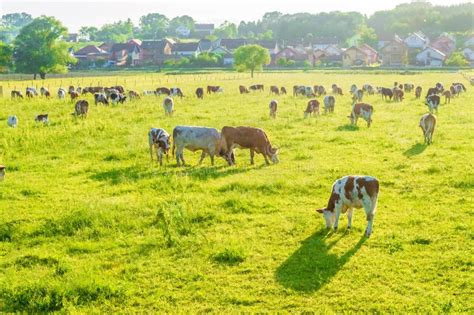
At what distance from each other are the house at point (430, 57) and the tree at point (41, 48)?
73696 mm

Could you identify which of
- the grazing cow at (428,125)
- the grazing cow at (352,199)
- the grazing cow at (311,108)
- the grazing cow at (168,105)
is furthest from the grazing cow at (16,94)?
the grazing cow at (352,199)

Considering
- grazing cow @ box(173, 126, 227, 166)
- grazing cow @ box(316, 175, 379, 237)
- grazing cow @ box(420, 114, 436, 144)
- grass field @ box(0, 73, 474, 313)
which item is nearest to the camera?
grass field @ box(0, 73, 474, 313)

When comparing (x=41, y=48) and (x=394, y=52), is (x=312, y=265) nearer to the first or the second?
(x=41, y=48)

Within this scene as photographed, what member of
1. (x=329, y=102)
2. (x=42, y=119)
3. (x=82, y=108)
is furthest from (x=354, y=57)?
(x=42, y=119)

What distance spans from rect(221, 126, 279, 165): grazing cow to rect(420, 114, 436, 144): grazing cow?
688cm

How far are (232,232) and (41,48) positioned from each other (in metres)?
72.2

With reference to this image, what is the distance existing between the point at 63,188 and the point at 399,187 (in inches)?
390

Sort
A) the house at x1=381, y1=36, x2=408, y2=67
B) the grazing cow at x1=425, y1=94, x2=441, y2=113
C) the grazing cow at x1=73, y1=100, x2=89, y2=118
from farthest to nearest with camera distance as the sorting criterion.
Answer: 1. the house at x1=381, y1=36, x2=408, y2=67
2. the grazing cow at x1=73, y1=100, x2=89, y2=118
3. the grazing cow at x1=425, y1=94, x2=441, y2=113

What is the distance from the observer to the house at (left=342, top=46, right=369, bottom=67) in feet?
360

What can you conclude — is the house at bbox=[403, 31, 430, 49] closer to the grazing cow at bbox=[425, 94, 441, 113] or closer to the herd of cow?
the herd of cow

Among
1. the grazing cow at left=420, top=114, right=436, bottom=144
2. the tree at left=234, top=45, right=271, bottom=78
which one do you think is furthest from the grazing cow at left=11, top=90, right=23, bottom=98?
the tree at left=234, top=45, right=271, bottom=78

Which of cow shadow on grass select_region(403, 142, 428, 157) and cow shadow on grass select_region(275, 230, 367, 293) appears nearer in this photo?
cow shadow on grass select_region(275, 230, 367, 293)

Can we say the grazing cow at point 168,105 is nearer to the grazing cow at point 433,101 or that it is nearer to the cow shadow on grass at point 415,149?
the cow shadow on grass at point 415,149

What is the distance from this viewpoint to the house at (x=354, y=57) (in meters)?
110
